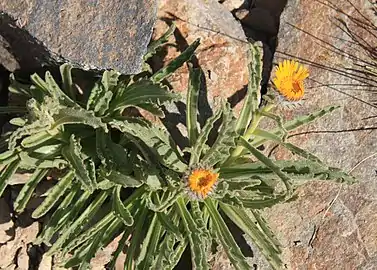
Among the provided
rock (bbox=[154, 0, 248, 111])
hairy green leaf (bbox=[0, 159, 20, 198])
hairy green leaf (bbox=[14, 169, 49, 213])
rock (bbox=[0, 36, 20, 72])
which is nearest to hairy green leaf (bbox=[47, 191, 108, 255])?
hairy green leaf (bbox=[14, 169, 49, 213])

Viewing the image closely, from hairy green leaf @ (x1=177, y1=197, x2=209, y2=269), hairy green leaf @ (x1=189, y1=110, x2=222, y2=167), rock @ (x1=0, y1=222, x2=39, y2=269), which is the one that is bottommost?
hairy green leaf @ (x1=177, y1=197, x2=209, y2=269)

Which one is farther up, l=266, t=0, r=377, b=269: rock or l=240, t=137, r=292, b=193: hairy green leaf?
l=266, t=0, r=377, b=269: rock

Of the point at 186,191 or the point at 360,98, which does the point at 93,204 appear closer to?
the point at 186,191

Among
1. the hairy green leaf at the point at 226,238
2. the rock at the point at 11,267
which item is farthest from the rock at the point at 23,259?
the hairy green leaf at the point at 226,238

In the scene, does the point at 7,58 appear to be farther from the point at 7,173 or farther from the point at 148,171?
the point at 148,171

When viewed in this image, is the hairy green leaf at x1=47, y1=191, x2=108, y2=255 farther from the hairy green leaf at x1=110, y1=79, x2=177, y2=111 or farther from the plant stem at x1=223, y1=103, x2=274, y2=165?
the plant stem at x1=223, y1=103, x2=274, y2=165

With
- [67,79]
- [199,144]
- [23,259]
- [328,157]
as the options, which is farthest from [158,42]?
[23,259]
